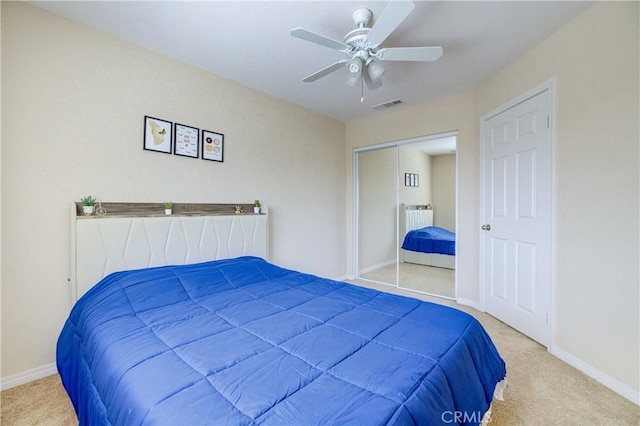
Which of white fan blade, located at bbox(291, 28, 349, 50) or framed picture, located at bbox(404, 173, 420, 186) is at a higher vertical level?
white fan blade, located at bbox(291, 28, 349, 50)

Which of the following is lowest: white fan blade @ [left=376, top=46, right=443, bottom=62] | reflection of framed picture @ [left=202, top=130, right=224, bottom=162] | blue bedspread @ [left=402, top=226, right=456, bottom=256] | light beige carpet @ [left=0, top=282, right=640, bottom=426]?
light beige carpet @ [left=0, top=282, right=640, bottom=426]

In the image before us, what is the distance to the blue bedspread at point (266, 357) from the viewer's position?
0.86 m

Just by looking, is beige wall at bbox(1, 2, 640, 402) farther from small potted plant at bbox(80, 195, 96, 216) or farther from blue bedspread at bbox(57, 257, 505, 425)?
blue bedspread at bbox(57, 257, 505, 425)

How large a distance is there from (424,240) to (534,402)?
2482 mm

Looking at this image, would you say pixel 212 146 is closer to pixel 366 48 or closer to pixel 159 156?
pixel 159 156

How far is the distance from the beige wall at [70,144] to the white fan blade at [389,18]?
5.98ft

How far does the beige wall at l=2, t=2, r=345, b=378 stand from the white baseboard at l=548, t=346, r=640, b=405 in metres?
3.12

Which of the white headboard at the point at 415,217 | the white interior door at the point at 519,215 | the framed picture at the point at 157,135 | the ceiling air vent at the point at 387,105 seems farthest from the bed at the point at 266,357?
the ceiling air vent at the point at 387,105

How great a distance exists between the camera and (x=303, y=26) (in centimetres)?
213

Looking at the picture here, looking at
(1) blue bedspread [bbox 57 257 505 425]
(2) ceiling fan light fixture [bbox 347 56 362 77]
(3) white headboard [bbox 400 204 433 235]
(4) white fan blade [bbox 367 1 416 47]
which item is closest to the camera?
(1) blue bedspread [bbox 57 257 505 425]

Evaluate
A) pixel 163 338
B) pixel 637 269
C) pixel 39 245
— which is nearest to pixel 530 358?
pixel 637 269

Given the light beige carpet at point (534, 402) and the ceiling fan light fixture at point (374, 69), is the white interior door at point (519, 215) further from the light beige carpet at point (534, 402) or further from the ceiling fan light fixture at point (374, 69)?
the ceiling fan light fixture at point (374, 69)

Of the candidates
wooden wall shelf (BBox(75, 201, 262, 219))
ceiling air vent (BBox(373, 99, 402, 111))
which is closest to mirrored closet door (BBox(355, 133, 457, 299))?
ceiling air vent (BBox(373, 99, 402, 111))

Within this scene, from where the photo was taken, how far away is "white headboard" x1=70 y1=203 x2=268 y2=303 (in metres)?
1.99
